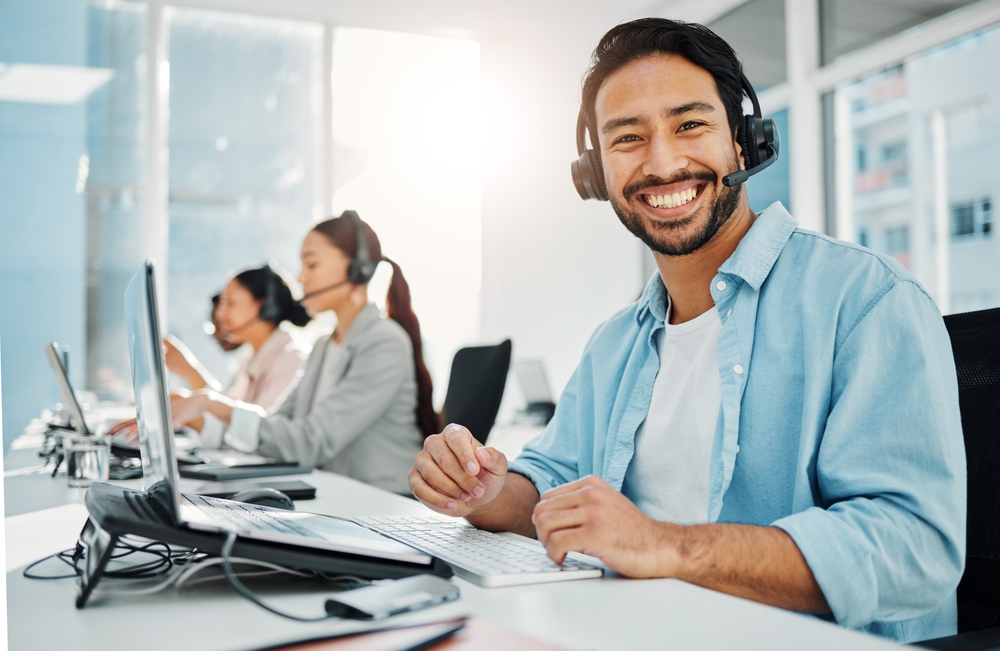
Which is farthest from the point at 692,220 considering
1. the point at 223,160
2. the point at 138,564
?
the point at 223,160

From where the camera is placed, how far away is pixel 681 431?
45.5 inches

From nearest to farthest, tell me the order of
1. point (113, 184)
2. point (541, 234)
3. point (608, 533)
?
point (608, 533) → point (113, 184) → point (541, 234)

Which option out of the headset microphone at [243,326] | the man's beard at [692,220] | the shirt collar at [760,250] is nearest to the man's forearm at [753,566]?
the shirt collar at [760,250]

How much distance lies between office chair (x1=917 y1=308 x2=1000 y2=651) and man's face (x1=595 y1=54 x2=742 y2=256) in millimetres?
384

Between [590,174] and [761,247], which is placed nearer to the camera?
[761,247]

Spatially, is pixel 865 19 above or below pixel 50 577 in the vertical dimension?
above

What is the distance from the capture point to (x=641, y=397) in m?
1.23

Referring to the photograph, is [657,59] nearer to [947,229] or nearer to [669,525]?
[669,525]

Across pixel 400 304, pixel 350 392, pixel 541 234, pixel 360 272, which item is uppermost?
pixel 541 234

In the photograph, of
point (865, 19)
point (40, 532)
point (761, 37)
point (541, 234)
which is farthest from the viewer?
point (541, 234)

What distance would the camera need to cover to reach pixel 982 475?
0.98 metres

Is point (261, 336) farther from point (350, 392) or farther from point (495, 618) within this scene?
point (495, 618)

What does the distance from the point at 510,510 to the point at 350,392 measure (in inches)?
49.7

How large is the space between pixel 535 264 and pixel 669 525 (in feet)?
16.2
